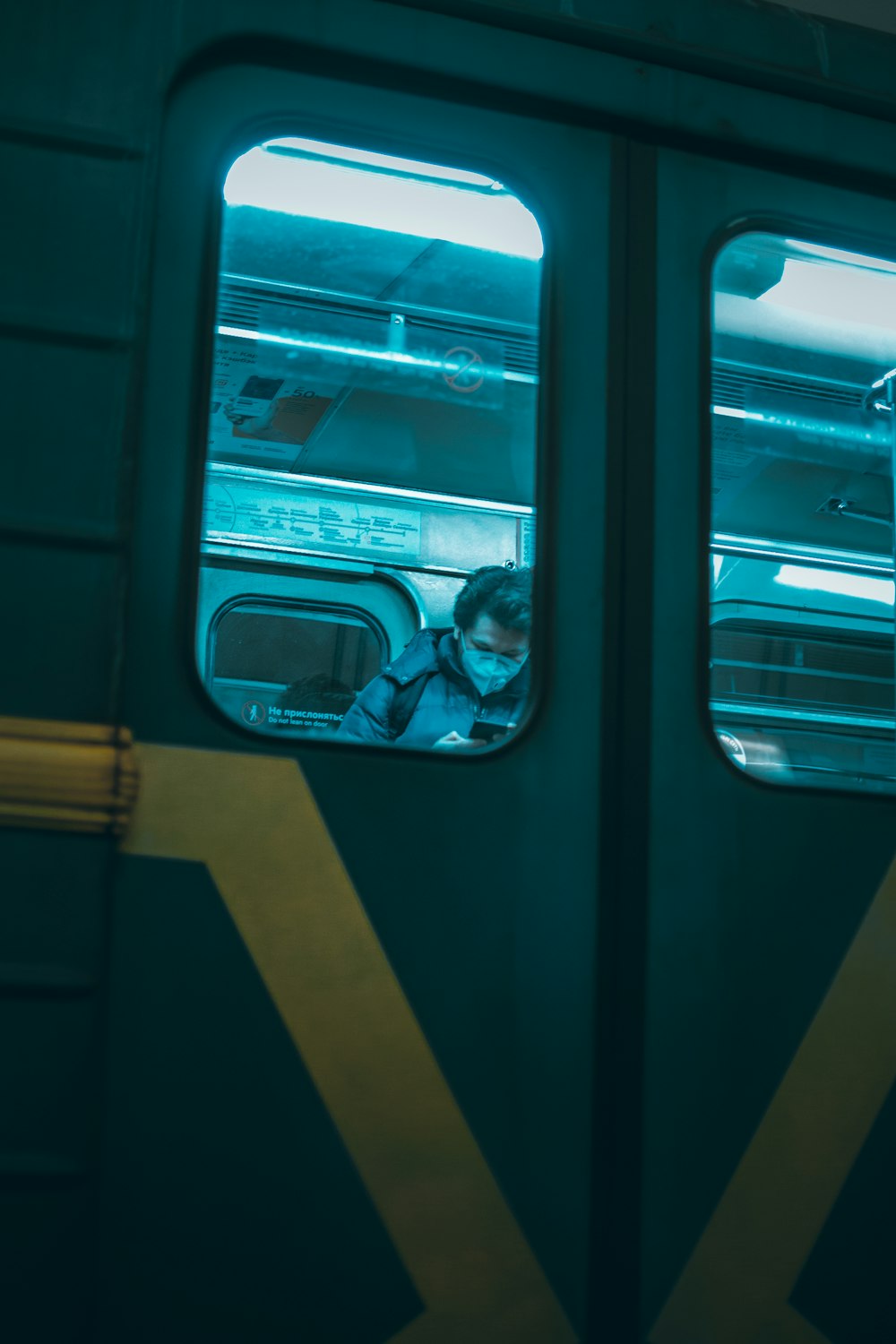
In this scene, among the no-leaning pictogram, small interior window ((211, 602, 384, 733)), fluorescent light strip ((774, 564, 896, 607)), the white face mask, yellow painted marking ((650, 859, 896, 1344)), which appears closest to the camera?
yellow painted marking ((650, 859, 896, 1344))

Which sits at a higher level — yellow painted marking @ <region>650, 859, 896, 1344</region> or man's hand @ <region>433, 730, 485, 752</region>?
man's hand @ <region>433, 730, 485, 752</region>

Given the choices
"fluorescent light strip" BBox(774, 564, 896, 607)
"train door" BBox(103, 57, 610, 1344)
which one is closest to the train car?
"train door" BBox(103, 57, 610, 1344)

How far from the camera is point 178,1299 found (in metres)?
1.87

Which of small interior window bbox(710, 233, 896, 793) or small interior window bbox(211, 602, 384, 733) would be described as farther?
small interior window bbox(211, 602, 384, 733)

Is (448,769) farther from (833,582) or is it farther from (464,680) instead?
(833,582)

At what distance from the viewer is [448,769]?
81.5 inches

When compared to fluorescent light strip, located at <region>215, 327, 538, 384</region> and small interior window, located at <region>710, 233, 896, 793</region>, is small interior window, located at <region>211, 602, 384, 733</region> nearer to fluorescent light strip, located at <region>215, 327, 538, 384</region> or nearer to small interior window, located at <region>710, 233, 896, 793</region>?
small interior window, located at <region>710, 233, 896, 793</region>

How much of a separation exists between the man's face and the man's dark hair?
10 millimetres

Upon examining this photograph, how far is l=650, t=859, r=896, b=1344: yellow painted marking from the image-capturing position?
2.07 meters

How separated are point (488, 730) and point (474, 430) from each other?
36.4 inches

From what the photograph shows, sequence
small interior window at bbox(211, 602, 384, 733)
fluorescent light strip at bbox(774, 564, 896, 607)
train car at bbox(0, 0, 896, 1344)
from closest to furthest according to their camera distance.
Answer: train car at bbox(0, 0, 896, 1344), small interior window at bbox(211, 602, 384, 733), fluorescent light strip at bbox(774, 564, 896, 607)

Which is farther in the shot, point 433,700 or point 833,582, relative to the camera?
point 833,582

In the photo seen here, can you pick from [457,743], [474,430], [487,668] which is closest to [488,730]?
[457,743]

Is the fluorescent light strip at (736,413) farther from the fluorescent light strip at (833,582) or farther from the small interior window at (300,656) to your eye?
the small interior window at (300,656)
